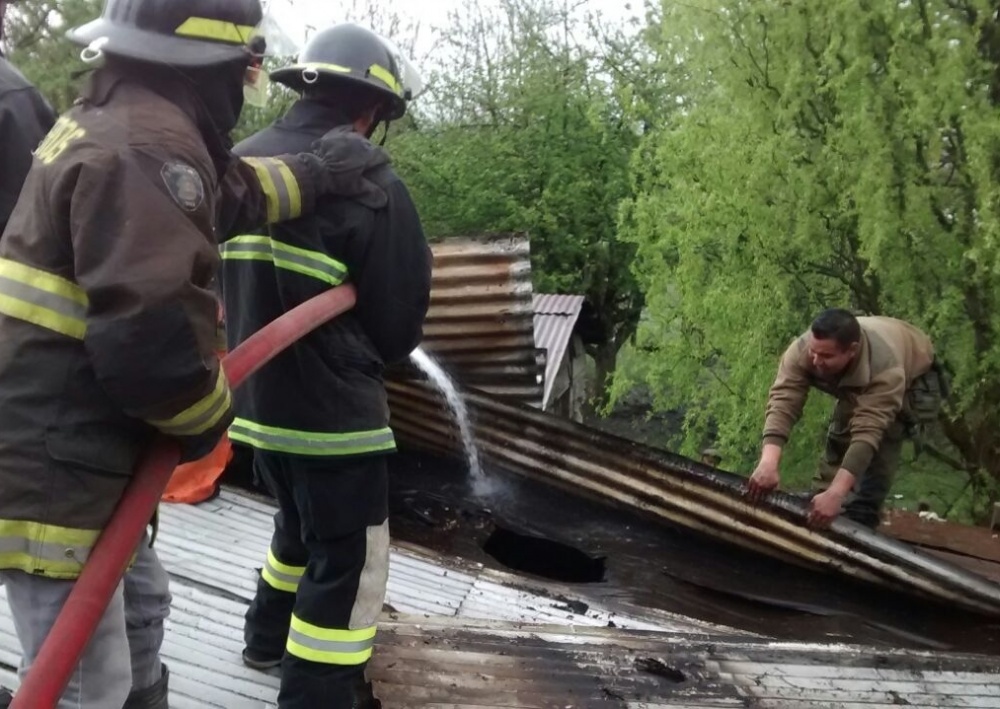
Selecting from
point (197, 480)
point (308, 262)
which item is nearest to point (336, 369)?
point (308, 262)

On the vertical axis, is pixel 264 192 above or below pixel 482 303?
above

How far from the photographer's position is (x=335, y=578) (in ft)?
8.32

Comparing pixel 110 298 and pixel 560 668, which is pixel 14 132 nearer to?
pixel 110 298

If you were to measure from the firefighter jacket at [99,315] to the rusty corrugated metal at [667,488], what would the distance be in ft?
13.0

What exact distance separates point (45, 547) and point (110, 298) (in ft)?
1.75

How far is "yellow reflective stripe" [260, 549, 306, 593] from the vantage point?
2811 millimetres

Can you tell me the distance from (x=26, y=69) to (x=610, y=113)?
1106 centimetres

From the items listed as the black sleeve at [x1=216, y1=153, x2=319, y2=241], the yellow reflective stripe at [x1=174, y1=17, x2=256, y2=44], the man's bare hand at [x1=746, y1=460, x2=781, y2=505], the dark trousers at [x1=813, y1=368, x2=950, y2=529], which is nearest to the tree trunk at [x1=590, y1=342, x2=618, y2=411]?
the dark trousers at [x1=813, y1=368, x2=950, y2=529]

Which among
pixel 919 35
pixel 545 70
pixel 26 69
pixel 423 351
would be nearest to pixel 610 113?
Result: pixel 545 70

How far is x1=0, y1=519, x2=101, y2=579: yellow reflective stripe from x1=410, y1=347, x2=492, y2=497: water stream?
3.71 m

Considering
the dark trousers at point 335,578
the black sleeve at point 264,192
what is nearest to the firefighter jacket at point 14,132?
the black sleeve at point 264,192

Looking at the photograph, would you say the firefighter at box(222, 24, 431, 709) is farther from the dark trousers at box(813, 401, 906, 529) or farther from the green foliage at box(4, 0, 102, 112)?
the green foliage at box(4, 0, 102, 112)

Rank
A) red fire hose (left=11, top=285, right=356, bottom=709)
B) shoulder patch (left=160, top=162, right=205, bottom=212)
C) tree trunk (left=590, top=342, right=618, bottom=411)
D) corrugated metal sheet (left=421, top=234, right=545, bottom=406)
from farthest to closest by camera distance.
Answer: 1. tree trunk (left=590, top=342, right=618, bottom=411)
2. corrugated metal sheet (left=421, top=234, right=545, bottom=406)
3. shoulder patch (left=160, top=162, right=205, bottom=212)
4. red fire hose (left=11, top=285, right=356, bottom=709)

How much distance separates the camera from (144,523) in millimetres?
1749
